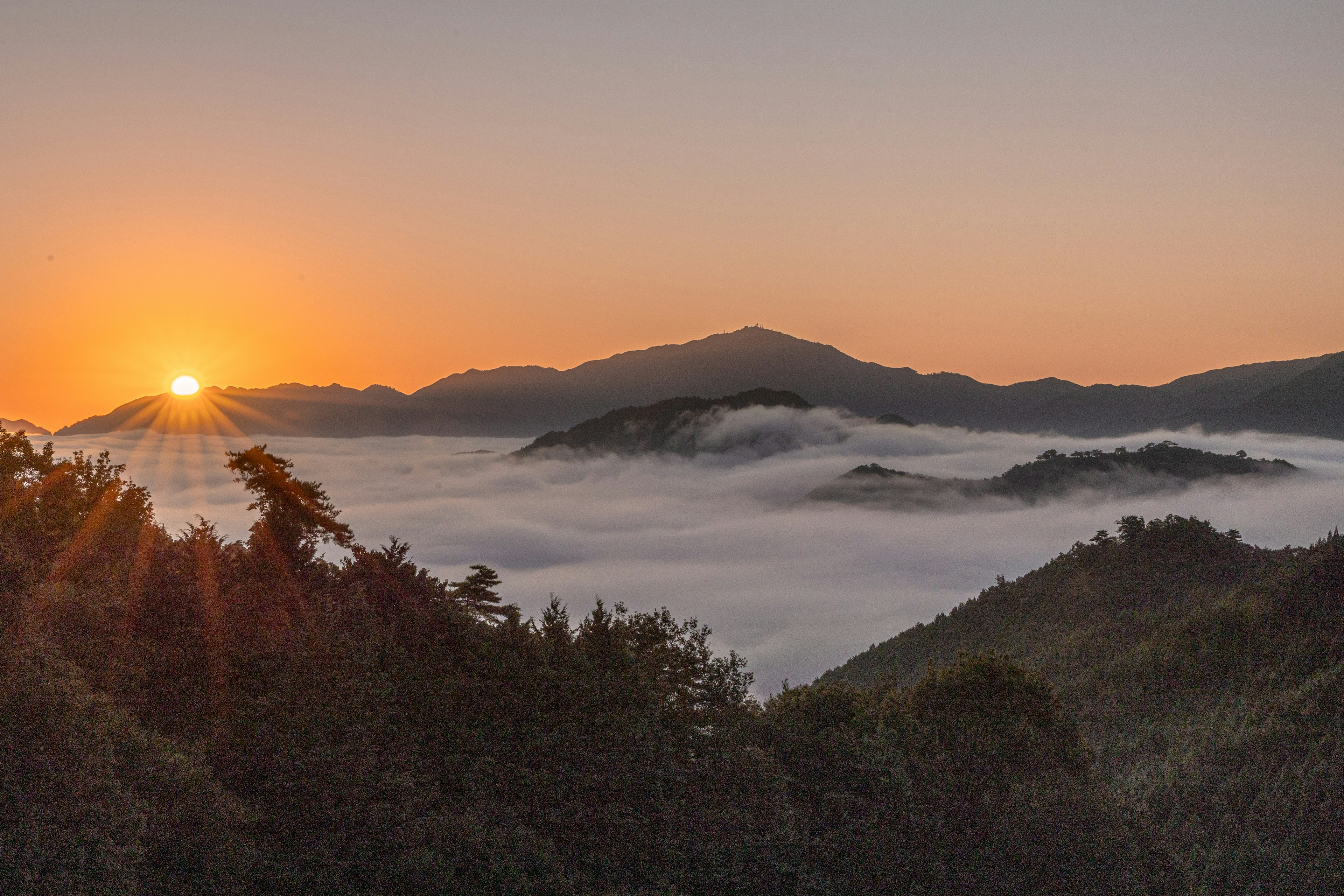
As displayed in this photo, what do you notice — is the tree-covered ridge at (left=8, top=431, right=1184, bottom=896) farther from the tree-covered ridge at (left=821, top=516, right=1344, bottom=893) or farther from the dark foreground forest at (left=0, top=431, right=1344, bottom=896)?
the tree-covered ridge at (left=821, top=516, right=1344, bottom=893)

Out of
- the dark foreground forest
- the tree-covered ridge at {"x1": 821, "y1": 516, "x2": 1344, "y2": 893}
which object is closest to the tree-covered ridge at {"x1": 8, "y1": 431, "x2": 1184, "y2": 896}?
the dark foreground forest

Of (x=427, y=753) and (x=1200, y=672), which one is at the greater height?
(x=427, y=753)

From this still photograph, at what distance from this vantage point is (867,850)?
29.4 metres

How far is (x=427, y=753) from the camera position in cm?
2773

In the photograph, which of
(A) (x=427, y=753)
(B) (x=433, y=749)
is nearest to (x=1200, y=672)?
(B) (x=433, y=749)

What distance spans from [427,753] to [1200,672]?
293 feet

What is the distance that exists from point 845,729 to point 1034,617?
117m

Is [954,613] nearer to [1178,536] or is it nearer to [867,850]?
[1178,536]

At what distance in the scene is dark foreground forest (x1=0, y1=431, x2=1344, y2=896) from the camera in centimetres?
2012

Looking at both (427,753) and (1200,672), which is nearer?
(427,753)

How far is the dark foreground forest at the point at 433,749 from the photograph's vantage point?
66.0ft

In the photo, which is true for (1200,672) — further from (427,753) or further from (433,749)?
(427,753)

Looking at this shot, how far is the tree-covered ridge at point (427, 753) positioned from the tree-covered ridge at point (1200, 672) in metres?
6.75

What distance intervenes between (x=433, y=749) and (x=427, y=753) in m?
0.21
